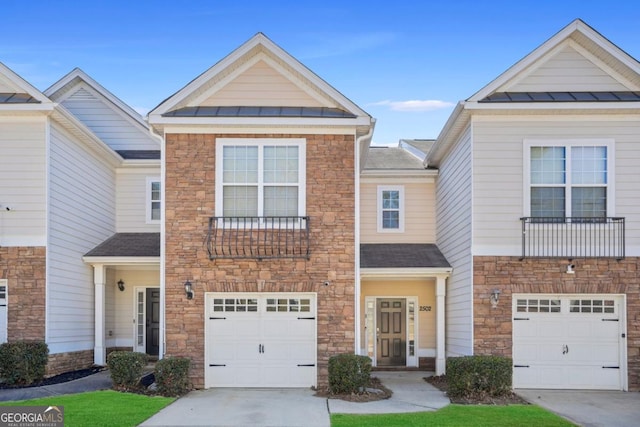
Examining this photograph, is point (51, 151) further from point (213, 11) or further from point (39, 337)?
point (213, 11)

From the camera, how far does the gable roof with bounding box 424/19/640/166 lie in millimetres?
12711

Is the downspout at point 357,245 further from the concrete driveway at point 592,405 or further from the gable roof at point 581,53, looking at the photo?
the concrete driveway at point 592,405

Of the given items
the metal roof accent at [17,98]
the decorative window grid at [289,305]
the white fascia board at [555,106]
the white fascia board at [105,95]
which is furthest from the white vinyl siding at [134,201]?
the white fascia board at [555,106]

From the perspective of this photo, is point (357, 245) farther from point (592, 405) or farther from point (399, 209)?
point (592, 405)

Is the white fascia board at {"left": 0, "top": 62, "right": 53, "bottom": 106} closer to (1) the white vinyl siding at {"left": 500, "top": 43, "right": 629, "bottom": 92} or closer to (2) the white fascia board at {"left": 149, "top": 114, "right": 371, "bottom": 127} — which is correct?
(2) the white fascia board at {"left": 149, "top": 114, "right": 371, "bottom": 127}

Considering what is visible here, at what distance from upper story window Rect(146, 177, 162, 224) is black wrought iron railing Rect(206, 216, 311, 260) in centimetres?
486

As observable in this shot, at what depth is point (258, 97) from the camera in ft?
44.8

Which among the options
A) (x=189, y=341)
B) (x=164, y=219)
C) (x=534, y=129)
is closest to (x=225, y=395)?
(x=189, y=341)

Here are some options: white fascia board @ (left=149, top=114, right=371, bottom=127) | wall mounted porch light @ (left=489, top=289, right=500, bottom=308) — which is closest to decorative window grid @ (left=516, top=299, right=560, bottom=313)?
wall mounted porch light @ (left=489, top=289, right=500, bottom=308)

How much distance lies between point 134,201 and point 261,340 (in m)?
6.46

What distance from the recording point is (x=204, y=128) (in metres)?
13.2

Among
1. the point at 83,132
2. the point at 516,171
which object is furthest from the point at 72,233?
the point at 516,171

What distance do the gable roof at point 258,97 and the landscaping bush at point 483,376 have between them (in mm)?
5242

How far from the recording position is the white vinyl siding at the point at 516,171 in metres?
12.7
